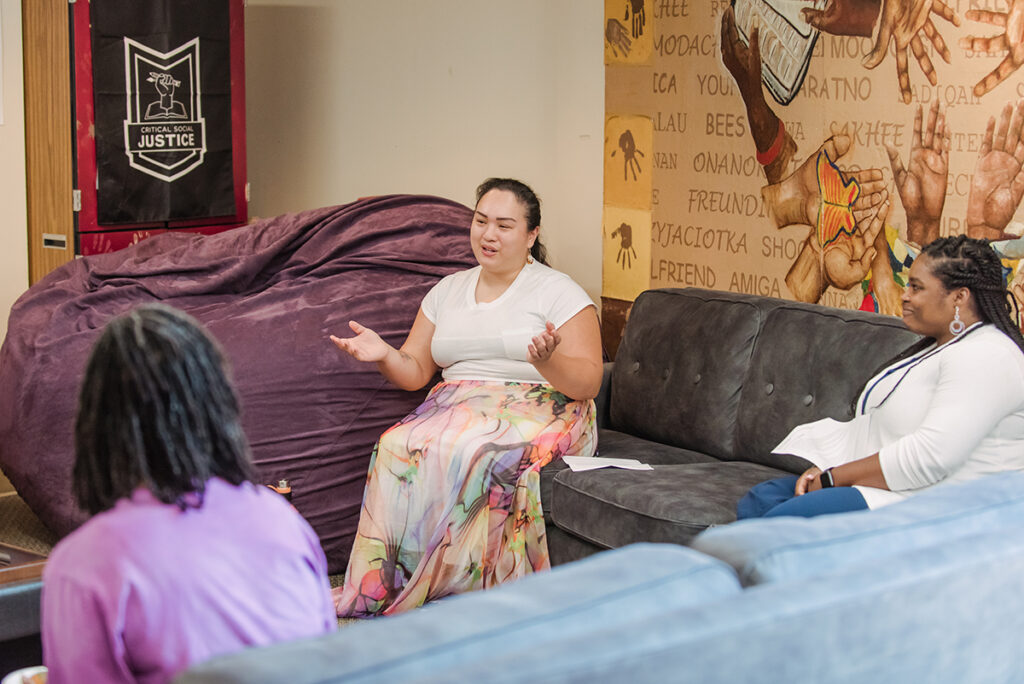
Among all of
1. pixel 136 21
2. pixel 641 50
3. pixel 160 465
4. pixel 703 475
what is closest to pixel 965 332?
pixel 703 475

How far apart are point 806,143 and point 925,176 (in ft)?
1.73

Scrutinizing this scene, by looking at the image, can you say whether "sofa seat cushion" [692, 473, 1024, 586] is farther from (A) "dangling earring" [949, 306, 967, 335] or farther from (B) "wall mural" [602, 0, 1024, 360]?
(B) "wall mural" [602, 0, 1024, 360]

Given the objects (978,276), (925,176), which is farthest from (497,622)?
(925,176)

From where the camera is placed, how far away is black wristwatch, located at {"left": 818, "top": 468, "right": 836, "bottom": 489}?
2.62 metres

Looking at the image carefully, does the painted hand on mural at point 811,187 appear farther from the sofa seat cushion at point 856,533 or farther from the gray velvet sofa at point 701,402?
the sofa seat cushion at point 856,533

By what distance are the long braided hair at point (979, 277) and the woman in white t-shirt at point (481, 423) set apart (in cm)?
94

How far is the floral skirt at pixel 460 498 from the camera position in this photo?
3.15 metres

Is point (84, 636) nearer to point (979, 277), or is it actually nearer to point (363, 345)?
point (979, 277)

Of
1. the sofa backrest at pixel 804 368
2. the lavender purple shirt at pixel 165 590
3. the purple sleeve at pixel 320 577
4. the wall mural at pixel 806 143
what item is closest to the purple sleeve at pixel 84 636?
the lavender purple shirt at pixel 165 590

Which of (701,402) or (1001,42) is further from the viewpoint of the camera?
(701,402)

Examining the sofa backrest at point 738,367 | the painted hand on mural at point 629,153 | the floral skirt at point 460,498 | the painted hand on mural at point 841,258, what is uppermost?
the painted hand on mural at point 629,153

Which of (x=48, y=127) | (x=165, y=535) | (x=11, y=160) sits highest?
(x=48, y=127)

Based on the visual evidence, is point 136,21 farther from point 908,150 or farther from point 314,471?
point 908,150

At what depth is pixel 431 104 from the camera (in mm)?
5637
